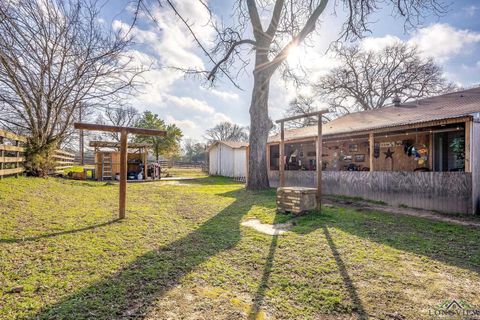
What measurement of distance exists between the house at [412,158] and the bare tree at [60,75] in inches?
325

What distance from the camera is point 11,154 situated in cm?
786

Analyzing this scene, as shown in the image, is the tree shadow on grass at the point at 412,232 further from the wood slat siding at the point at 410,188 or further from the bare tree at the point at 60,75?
the bare tree at the point at 60,75

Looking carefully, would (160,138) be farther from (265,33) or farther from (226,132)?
(226,132)

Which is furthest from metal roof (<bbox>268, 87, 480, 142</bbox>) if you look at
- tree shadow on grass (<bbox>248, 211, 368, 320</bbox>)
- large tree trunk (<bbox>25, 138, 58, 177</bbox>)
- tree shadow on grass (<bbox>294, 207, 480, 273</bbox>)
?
large tree trunk (<bbox>25, 138, 58, 177</bbox>)

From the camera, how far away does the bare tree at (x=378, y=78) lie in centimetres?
2112

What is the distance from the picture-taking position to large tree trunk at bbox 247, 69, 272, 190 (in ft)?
33.8

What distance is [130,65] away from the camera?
7.96m

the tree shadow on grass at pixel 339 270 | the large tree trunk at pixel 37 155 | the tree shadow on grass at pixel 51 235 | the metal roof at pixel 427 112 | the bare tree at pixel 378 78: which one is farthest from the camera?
the bare tree at pixel 378 78

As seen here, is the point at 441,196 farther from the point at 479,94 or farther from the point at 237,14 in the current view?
the point at 237,14

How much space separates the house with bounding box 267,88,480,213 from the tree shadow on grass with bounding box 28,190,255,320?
6360mm

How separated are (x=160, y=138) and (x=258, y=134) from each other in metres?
17.3

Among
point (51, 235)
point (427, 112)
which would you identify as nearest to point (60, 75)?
point (51, 235)

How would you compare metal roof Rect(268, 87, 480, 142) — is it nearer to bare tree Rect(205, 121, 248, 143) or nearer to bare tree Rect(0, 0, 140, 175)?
bare tree Rect(0, 0, 140, 175)

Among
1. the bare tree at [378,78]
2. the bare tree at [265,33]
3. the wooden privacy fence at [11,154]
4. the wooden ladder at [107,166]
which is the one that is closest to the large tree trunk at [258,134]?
the bare tree at [265,33]
